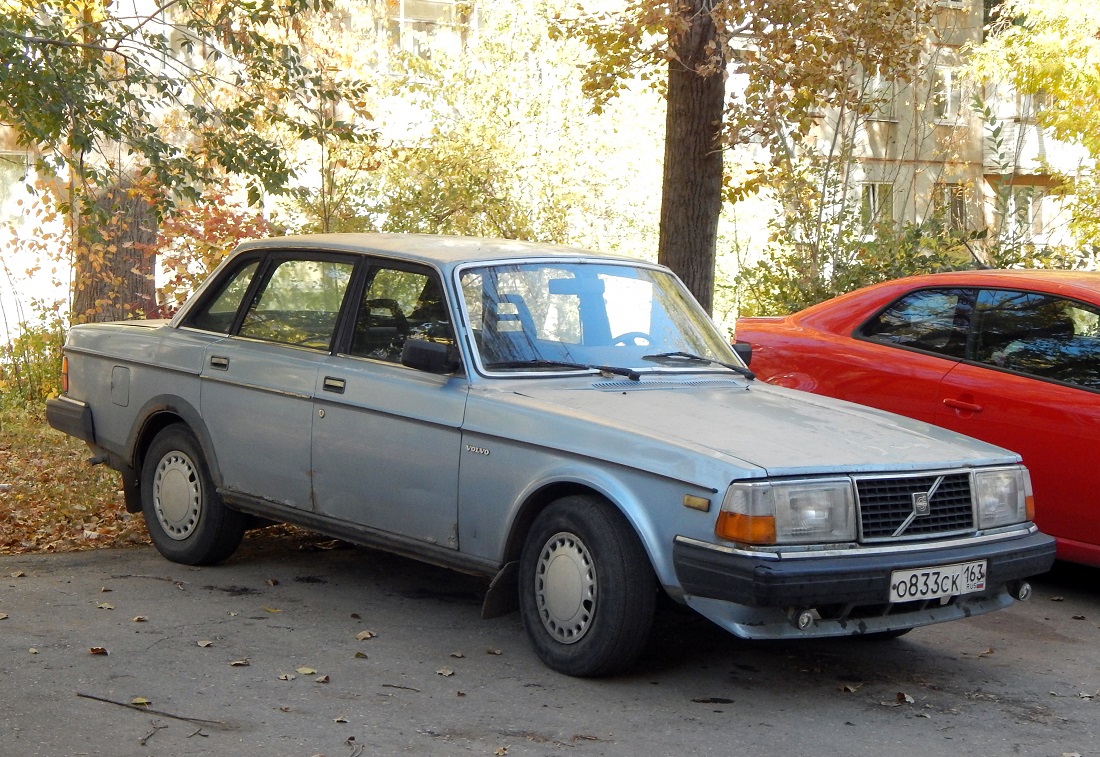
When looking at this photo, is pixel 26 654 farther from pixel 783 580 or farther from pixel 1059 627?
pixel 1059 627

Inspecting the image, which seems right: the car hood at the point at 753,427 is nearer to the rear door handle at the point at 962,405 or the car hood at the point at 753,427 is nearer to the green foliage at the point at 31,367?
the rear door handle at the point at 962,405

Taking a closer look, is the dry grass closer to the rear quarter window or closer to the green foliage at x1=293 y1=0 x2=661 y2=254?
the green foliage at x1=293 y1=0 x2=661 y2=254

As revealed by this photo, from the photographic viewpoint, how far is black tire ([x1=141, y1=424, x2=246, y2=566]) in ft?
24.3

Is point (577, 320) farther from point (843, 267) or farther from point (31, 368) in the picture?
point (31, 368)

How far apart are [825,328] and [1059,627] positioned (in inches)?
97.4

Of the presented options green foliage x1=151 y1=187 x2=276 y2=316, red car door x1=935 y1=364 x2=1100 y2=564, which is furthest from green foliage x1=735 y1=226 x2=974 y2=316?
red car door x1=935 y1=364 x2=1100 y2=564

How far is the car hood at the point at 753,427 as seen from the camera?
530 cm

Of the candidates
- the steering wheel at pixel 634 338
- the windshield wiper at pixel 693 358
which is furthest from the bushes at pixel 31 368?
the windshield wiper at pixel 693 358

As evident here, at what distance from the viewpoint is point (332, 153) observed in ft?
44.8

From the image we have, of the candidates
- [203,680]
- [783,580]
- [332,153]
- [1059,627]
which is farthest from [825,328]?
[332,153]

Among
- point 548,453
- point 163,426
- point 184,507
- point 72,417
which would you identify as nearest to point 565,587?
point 548,453

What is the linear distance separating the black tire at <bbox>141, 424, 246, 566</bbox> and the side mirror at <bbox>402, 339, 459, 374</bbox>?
71.0 inches

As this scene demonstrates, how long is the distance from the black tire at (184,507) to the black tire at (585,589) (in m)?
2.29

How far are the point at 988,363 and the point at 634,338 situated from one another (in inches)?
91.3
